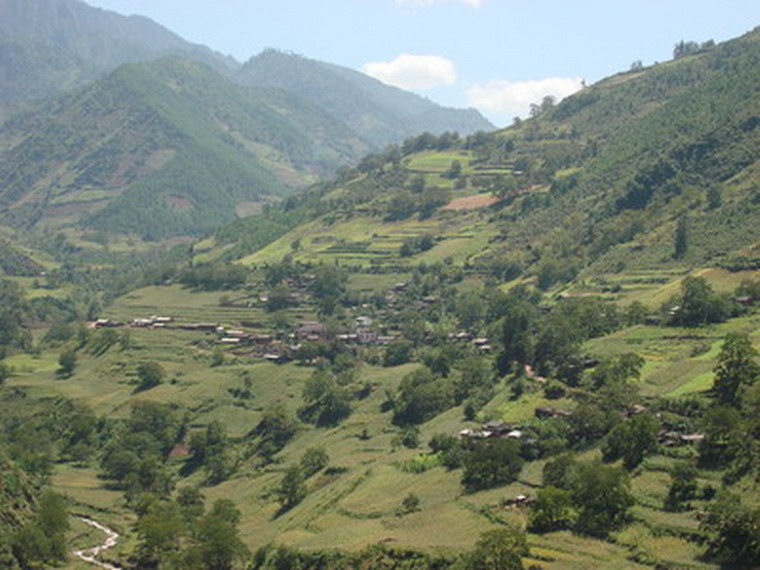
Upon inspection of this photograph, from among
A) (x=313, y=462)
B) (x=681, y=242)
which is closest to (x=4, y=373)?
(x=313, y=462)

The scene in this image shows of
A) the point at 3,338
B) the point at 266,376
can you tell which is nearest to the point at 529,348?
the point at 266,376

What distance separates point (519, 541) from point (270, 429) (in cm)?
6240

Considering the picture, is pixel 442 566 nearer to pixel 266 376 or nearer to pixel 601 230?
pixel 266 376

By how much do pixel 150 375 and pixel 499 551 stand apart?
286 ft

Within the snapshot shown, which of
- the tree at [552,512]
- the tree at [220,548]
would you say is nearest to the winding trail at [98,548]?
the tree at [220,548]

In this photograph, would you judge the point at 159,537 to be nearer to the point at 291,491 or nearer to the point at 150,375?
the point at 291,491

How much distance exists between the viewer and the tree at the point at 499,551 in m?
57.9

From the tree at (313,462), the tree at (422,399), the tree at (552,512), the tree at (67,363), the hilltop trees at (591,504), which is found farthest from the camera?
the tree at (67,363)

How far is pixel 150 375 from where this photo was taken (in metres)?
136

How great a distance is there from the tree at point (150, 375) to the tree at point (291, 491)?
46017 millimetres

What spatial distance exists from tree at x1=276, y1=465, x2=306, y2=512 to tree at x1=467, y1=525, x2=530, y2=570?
117 feet

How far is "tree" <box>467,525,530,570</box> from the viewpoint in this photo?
57.9 metres

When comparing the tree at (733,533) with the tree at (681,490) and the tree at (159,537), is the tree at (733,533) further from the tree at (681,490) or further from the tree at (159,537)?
the tree at (159,537)

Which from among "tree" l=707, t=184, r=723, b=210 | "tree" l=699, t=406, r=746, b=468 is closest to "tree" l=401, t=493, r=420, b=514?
"tree" l=699, t=406, r=746, b=468
